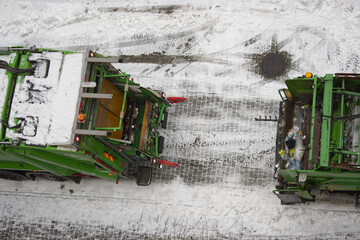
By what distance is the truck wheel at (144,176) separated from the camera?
11.5 meters

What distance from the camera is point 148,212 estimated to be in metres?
11.4

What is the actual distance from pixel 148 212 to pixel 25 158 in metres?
3.89

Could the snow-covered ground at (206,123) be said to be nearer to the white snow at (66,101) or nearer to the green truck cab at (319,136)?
the green truck cab at (319,136)

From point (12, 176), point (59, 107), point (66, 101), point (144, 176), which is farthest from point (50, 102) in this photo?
point (12, 176)

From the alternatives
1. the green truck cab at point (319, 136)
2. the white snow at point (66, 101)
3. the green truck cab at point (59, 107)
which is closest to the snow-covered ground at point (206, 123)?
the green truck cab at point (319, 136)

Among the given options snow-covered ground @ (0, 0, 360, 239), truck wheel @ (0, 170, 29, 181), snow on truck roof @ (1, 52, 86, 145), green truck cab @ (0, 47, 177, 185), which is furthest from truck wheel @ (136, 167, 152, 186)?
snow on truck roof @ (1, 52, 86, 145)

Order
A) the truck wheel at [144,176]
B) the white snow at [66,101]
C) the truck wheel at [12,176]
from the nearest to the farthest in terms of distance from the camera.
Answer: the white snow at [66,101]
the truck wheel at [12,176]
the truck wheel at [144,176]

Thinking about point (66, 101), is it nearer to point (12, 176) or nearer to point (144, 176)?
point (144, 176)

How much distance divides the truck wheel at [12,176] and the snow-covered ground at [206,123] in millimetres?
337

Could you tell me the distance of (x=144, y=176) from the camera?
1159 cm

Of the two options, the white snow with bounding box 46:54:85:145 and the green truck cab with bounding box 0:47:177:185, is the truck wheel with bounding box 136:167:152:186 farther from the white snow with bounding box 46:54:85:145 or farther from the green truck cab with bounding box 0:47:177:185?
the white snow with bounding box 46:54:85:145

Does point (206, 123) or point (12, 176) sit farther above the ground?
point (206, 123)

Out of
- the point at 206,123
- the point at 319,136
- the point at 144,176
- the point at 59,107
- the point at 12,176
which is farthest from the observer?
the point at 206,123

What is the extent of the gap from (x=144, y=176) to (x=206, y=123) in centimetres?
250
